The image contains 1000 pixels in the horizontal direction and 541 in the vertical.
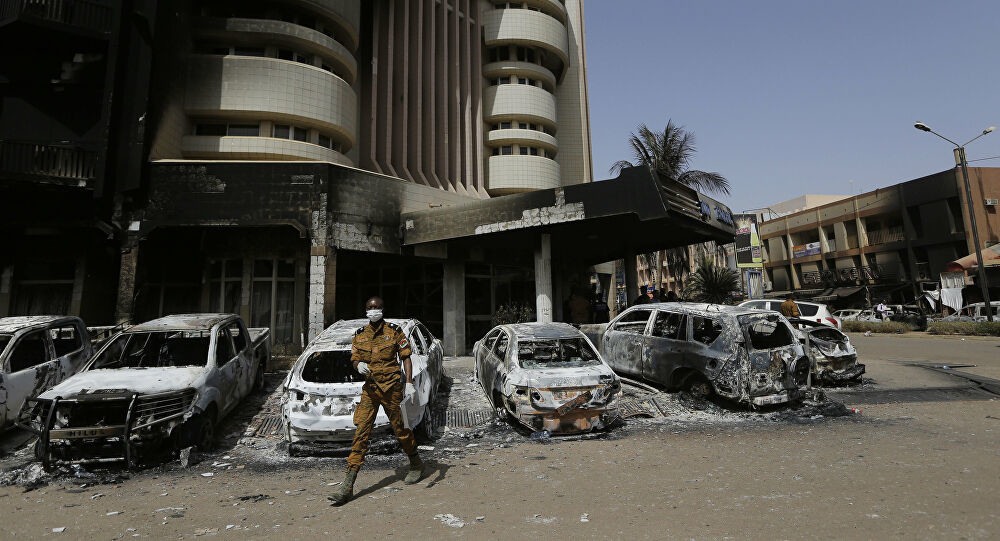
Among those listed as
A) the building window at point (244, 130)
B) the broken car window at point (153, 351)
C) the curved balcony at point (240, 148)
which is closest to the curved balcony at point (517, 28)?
the curved balcony at point (240, 148)

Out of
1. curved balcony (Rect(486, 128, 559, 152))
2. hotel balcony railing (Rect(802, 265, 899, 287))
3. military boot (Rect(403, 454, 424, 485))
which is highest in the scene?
curved balcony (Rect(486, 128, 559, 152))

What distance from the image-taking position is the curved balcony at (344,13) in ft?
57.2

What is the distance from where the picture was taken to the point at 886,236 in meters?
34.2

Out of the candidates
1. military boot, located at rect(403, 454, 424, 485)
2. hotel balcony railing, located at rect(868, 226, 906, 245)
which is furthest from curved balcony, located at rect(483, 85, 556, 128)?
hotel balcony railing, located at rect(868, 226, 906, 245)

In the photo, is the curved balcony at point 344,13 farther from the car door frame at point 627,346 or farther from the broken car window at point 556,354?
the car door frame at point 627,346

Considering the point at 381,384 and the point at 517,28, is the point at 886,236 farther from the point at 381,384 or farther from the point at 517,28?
the point at 381,384

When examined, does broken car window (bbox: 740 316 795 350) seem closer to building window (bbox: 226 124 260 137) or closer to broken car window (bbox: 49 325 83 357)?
broken car window (bbox: 49 325 83 357)

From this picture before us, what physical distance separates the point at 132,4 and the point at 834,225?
46441 mm

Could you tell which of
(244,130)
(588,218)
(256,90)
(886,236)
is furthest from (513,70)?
(886,236)

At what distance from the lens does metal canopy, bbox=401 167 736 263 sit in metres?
11.1

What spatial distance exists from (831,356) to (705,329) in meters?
3.41

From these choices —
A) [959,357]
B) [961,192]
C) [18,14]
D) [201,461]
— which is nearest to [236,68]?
[18,14]

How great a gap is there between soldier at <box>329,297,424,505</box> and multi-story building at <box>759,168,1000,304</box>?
3826 cm

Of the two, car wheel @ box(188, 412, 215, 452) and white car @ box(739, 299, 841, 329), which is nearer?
car wheel @ box(188, 412, 215, 452)
